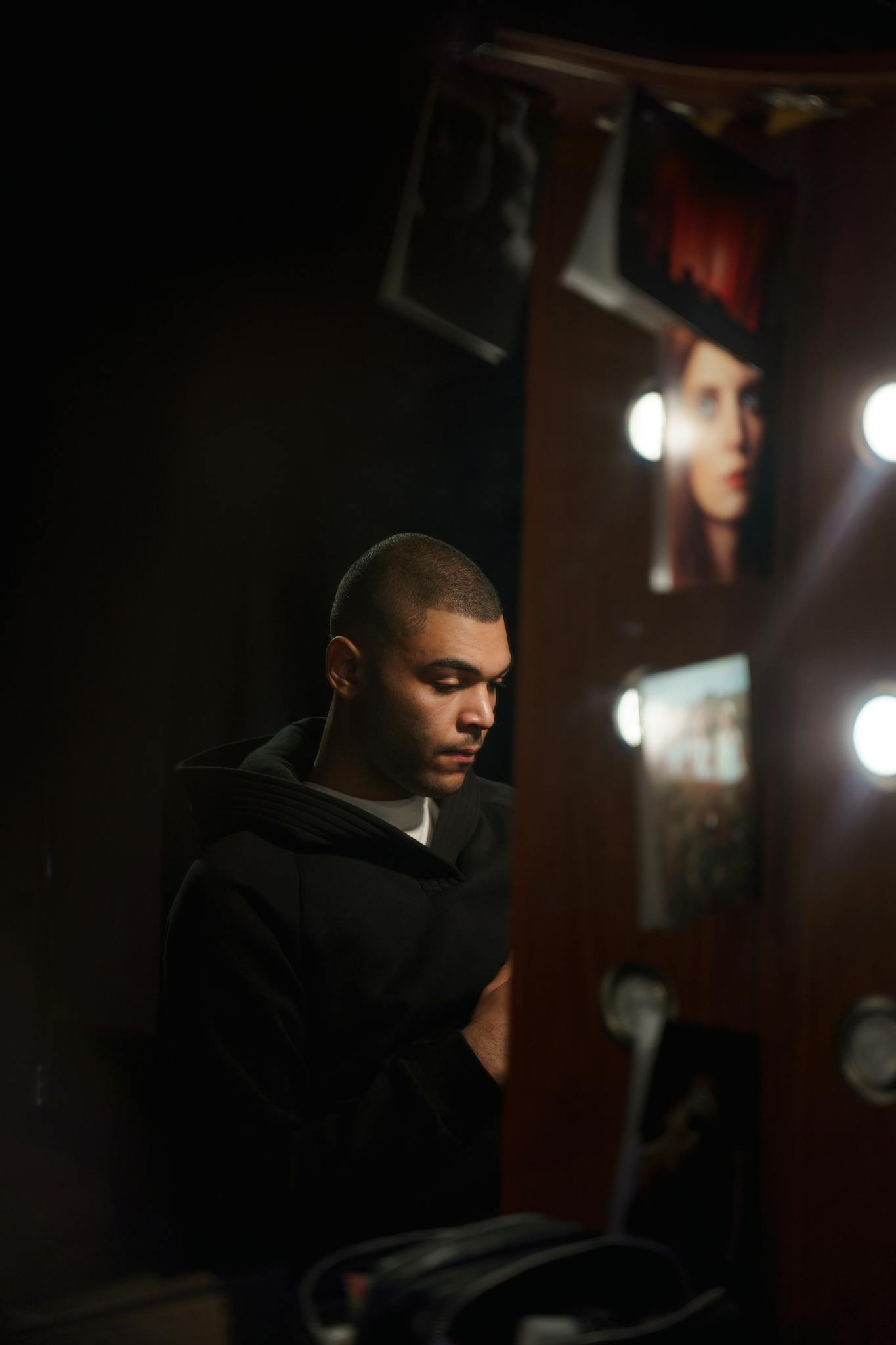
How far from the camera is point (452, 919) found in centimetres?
127

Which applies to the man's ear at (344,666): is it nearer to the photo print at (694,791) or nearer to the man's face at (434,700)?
the man's face at (434,700)

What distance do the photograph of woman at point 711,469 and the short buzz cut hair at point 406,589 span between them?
588mm

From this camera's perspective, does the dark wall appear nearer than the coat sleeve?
Yes

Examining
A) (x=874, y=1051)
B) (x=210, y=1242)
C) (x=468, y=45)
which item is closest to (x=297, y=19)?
(x=468, y=45)

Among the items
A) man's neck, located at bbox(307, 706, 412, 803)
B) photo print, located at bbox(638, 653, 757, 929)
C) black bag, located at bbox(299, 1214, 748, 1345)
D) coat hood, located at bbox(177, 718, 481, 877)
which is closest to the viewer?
black bag, located at bbox(299, 1214, 748, 1345)

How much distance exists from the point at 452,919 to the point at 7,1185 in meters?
0.54

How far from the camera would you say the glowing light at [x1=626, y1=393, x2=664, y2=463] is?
0.75m

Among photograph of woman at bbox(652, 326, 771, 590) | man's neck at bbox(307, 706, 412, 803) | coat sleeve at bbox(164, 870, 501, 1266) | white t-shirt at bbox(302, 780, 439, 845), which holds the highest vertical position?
photograph of woman at bbox(652, 326, 771, 590)

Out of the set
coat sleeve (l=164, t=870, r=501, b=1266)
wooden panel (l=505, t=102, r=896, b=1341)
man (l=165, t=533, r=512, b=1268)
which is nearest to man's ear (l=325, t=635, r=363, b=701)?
man (l=165, t=533, r=512, b=1268)

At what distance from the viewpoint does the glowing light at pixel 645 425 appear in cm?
75

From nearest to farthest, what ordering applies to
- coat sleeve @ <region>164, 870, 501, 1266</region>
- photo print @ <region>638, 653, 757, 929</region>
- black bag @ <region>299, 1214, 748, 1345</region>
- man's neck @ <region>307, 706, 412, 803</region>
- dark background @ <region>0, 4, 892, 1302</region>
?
black bag @ <region>299, 1214, 748, 1345</region>
photo print @ <region>638, 653, 757, 929</region>
dark background @ <region>0, 4, 892, 1302</region>
coat sleeve @ <region>164, 870, 501, 1266</region>
man's neck @ <region>307, 706, 412, 803</region>

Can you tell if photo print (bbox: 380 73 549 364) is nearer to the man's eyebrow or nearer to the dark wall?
the dark wall

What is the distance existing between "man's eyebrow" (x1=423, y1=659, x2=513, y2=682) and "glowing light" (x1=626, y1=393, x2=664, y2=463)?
21.5 inches

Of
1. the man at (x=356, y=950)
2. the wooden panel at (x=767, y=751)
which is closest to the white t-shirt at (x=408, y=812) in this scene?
the man at (x=356, y=950)
